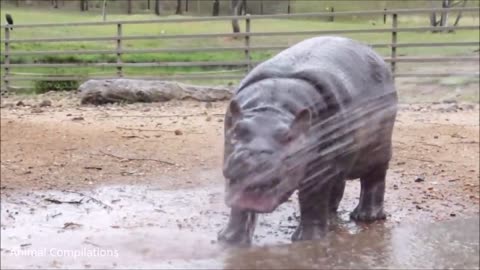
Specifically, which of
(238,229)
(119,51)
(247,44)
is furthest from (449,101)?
(238,229)

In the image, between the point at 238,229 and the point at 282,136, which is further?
the point at 238,229

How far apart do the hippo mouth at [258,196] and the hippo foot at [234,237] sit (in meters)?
0.21

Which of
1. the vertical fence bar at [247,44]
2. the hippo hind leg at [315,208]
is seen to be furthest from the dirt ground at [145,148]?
the hippo hind leg at [315,208]

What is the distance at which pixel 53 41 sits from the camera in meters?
4.36

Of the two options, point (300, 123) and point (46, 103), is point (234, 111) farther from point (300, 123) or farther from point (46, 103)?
point (46, 103)

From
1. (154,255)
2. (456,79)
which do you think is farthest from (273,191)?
(456,79)

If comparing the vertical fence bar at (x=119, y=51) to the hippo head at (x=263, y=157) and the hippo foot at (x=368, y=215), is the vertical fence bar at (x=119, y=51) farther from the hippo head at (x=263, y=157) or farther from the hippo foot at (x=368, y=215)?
the hippo head at (x=263, y=157)

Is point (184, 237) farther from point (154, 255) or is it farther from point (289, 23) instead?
point (289, 23)

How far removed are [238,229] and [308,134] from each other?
337 millimetres

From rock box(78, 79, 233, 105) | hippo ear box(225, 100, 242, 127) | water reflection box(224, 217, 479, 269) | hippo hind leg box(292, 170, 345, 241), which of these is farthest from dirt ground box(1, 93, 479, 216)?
hippo ear box(225, 100, 242, 127)

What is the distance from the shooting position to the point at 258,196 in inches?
75.3

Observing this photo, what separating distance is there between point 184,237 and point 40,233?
1.27 feet

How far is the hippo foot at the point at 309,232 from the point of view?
2248 mm

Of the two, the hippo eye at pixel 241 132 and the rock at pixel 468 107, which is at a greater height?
the hippo eye at pixel 241 132
